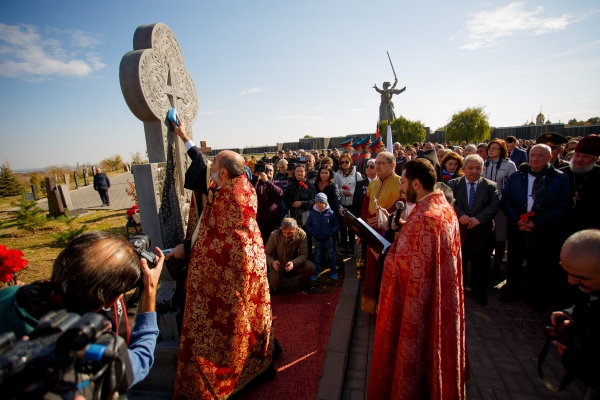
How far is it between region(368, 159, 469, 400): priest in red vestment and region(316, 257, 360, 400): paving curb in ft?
2.33

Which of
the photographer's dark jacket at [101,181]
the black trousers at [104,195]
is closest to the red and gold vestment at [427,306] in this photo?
the photographer's dark jacket at [101,181]

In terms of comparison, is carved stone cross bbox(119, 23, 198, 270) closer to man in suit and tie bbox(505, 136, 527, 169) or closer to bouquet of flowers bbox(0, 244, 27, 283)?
bouquet of flowers bbox(0, 244, 27, 283)

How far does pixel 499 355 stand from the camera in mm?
3393

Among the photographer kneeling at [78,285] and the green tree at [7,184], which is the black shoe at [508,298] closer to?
the photographer kneeling at [78,285]

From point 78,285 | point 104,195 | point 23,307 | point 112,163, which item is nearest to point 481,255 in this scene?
point 78,285

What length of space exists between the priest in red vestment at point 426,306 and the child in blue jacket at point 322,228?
3342 mm

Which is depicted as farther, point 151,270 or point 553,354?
point 553,354

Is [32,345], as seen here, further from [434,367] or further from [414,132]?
[414,132]

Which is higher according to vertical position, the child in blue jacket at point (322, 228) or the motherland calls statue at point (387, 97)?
the motherland calls statue at point (387, 97)

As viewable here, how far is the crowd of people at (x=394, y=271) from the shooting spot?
149cm

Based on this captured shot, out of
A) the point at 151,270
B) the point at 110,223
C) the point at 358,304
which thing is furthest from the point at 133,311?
the point at 110,223

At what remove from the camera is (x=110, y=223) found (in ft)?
35.7

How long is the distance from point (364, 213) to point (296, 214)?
6.84 ft

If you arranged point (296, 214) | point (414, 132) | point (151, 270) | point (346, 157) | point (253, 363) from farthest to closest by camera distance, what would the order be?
point (414, 132) < point (346, 157) < point (296, 214) < point (253, 363) < point (151, 270)
